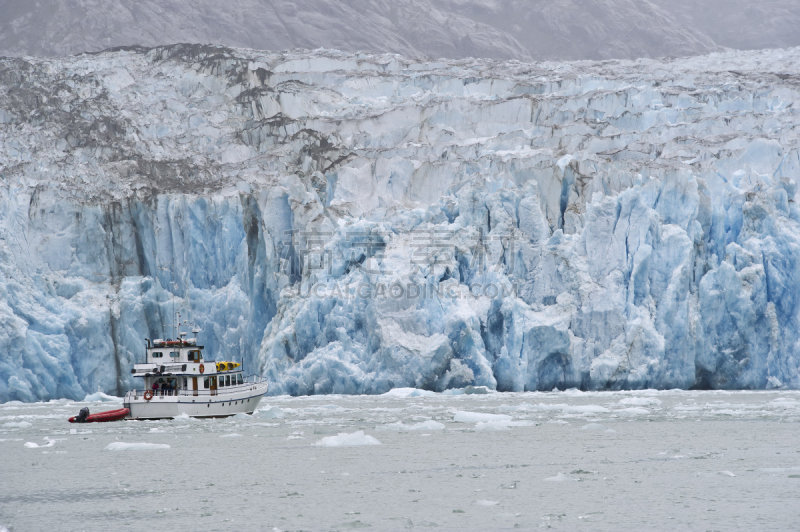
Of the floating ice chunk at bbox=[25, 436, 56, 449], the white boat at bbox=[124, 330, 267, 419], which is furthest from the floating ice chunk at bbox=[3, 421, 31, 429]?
the white boat at bbox=[124, 330, 267, 419]

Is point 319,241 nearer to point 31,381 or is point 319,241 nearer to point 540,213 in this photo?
point 540,213

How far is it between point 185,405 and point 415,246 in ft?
24.3

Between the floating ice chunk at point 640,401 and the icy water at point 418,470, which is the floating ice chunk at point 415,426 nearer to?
the icy water at point 418,470

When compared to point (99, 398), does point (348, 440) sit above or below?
below

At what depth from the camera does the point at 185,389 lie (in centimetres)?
1986

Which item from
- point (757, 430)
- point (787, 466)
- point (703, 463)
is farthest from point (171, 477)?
point (757, 430)

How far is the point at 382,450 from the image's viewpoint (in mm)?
13141

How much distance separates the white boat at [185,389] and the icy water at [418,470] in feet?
2.94

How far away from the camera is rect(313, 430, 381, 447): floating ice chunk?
1345 cm

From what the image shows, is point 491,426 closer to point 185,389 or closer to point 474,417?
point 474,417

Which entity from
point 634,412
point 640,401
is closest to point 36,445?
point 634,412

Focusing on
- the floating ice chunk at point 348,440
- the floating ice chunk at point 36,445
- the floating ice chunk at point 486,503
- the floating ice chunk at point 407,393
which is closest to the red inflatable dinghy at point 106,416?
the floating ice chunk at point 36,445

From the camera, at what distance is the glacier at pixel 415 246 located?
22.5 meters

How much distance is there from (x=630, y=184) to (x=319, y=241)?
856 cm
